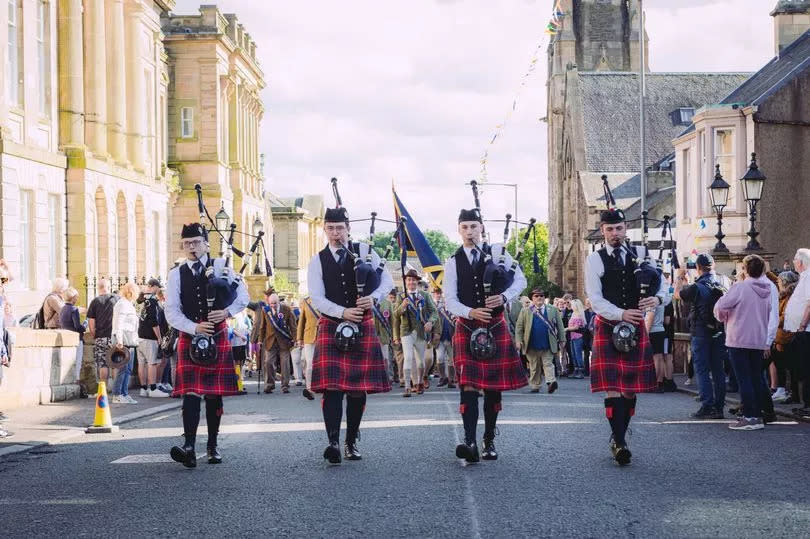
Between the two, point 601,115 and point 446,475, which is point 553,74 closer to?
Answer: point 601,115

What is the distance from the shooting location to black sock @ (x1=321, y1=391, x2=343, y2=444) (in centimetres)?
964

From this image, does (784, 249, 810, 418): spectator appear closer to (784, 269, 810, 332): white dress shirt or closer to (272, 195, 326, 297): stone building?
(784, 269, 810, 332): white dress shirt

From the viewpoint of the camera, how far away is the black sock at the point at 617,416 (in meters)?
9.48

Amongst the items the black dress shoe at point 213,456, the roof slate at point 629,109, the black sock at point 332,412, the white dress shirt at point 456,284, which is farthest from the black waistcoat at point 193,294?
the roof slate at point 629,109

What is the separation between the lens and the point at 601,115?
229ft

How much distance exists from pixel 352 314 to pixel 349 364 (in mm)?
405

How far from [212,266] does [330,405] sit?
145cm

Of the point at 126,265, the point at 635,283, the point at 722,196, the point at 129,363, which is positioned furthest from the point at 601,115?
the point at 635,283

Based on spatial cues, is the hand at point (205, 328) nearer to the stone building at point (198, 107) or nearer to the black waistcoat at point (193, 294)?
the black waistcoat at point (193, 294)

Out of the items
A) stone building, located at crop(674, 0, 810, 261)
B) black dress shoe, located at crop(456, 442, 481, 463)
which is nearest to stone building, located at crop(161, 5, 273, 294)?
stone building, located at crop(674, 0, 810, 261)

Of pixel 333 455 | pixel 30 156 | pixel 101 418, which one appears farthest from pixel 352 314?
pixel 30 156

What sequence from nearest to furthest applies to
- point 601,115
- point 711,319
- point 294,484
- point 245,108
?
point 294,484, point 711,319, point 245,108, point 601,115

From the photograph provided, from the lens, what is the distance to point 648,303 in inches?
377

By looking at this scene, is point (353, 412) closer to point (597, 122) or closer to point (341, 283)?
point (341, 283)
